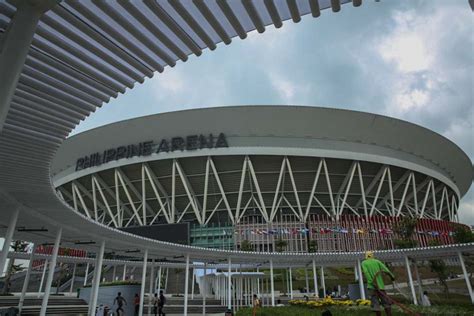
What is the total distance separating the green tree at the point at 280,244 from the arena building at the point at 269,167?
151 mm

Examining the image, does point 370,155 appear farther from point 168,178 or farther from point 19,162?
point 19,162

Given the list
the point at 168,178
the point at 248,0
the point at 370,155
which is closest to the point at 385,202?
the point at 370,155

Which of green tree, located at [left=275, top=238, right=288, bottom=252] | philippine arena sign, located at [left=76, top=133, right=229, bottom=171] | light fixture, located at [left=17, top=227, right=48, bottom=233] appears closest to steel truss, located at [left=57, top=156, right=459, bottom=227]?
philippine arena sign, located at [left=76, top=133, right=229, bottom=171]

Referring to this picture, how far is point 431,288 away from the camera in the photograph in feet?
119

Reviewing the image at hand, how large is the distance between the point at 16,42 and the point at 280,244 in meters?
44.6

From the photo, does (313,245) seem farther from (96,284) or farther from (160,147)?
(96,284)

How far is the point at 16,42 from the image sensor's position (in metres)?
3.92

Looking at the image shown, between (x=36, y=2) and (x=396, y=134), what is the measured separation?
50.0 meters

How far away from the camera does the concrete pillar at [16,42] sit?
391cm

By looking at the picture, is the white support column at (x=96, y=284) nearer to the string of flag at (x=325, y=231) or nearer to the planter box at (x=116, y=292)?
the planter box at (x=116, y=292)

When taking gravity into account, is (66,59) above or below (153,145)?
below

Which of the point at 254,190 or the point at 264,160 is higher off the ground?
the point at 264,160

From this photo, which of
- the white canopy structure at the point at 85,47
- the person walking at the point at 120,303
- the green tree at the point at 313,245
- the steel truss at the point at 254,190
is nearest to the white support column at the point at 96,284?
the person walking at the point at 120,303

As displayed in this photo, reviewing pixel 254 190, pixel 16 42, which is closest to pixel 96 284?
pixel 16 42
